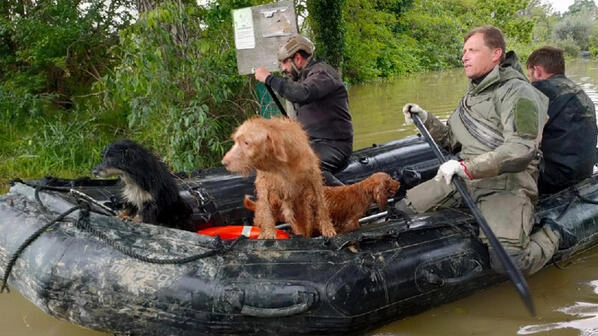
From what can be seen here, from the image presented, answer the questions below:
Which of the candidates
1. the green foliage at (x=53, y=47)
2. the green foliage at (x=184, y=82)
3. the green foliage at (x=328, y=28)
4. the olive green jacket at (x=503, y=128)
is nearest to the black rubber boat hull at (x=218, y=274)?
the olive green jacket at (x=503, y=128)

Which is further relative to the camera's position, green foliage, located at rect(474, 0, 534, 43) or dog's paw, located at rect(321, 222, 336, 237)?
green foliage, located at rect(474, 0, 534, 43)

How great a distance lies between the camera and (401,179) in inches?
211

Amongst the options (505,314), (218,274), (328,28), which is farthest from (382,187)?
(328,28)

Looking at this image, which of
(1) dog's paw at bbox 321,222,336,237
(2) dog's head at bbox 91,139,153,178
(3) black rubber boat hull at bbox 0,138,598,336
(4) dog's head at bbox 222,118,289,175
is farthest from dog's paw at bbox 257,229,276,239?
(2) dog's head at bbox 91,139,153,178

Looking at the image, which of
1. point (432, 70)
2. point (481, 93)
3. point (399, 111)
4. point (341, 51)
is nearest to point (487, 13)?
point (432, 70)

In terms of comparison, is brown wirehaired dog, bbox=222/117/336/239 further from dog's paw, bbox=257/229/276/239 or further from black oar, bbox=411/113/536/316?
black oar, bbox=411/113/536/316

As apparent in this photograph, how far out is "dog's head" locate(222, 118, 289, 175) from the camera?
317 centimetres

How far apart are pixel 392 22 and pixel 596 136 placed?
25656 millimetres

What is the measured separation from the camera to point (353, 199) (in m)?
4.06

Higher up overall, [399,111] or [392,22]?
[392,22]

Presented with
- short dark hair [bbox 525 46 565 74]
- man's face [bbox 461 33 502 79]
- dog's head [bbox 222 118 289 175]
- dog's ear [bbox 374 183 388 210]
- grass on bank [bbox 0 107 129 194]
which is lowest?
grass on bank [bbox 0 107 129 194]

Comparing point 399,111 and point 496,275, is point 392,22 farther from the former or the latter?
point 496,275

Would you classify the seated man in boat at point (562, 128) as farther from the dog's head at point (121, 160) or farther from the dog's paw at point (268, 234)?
the dog's head at point (121, 160)

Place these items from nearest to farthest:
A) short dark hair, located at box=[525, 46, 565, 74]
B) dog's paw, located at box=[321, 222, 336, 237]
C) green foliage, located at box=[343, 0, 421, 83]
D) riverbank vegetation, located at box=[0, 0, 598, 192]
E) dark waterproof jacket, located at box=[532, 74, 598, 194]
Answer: dog's paw, located at box=[321, 222, 336, 237] < dark waterproof jacket, located at box=[532, 74, 598, 194] < short dark hair, located at box=[525, 46, 565, 74] < riverbank vegetation, located at box=[0, 0, 598, 192] < green foliage, located at box=[343, 0, 421, 83]
